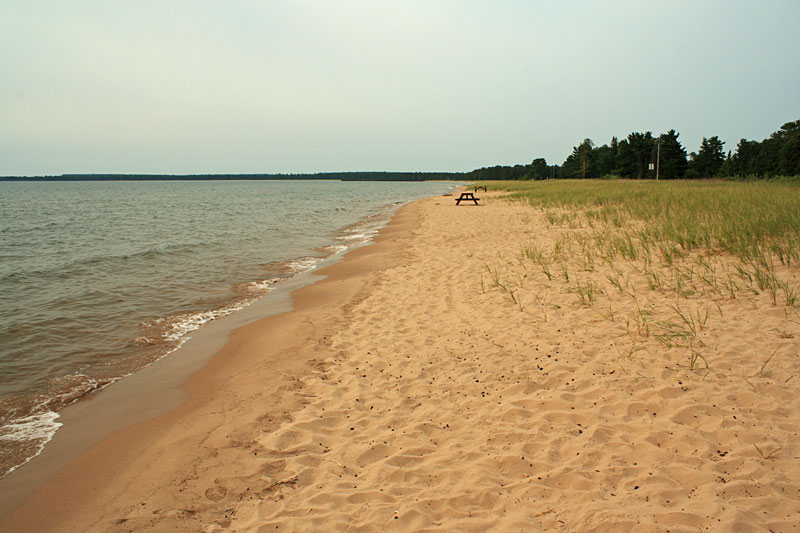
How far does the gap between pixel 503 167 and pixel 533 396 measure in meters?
157

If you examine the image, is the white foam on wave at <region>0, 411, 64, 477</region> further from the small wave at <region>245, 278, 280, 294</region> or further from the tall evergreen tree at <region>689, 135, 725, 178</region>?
the tall evergreen tree at <region>689, 135, 725, 178</region>

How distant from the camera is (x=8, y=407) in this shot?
4.90 m

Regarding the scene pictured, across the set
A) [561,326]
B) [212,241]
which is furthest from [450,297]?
[212,241]

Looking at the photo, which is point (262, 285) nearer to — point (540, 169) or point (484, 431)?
point (484, 431)

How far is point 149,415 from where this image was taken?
4.66 metres

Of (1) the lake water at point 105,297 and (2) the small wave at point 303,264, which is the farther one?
(2) the small wave at point 303,264

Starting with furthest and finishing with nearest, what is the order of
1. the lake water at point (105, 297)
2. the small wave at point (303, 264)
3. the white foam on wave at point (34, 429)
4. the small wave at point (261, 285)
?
the small wave at point (303, 264) → the small wave at point (261, 285) → the lake water at point (105, 297) → the white foam on wave at point (34, 429)

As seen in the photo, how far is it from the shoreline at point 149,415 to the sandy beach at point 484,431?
3 centimetres

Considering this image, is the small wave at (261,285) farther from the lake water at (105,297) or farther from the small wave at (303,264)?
the small wave at (303,264)

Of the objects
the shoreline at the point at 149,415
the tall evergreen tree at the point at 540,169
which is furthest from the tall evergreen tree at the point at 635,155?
the shoreline at the point at 149,415

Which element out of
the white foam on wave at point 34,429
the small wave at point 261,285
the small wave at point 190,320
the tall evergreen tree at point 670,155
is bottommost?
the white foam on wave at point 34,429

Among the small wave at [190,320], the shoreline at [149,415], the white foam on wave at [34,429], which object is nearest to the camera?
the shoreline at [149,415]

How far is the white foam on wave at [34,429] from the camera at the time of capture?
167 inches

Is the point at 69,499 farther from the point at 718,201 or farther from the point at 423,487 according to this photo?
the point at 718,201
